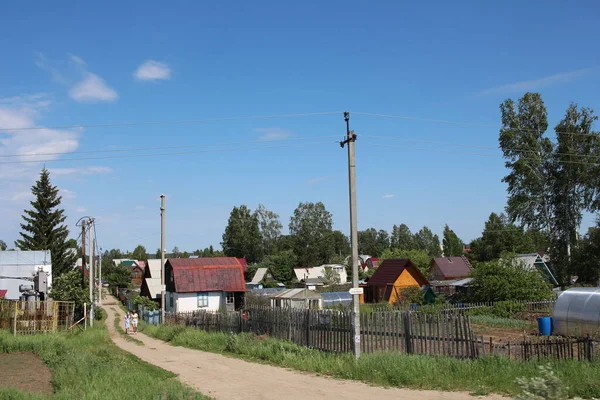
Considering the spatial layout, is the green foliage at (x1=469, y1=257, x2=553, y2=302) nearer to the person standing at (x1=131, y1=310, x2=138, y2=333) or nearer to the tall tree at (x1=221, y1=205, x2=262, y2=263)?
the person standing at (x1=131, y1=310, x2=138, y2=333)

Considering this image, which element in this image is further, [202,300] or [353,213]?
[202,300]

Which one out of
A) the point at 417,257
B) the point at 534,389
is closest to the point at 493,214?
the point at 417,257

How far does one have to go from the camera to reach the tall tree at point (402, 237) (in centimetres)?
14886

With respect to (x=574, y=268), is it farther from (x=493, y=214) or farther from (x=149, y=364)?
(x=493, y=214)

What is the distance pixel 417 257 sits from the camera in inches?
3376

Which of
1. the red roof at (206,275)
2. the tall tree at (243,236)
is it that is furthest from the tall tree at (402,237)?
the red roof at (206,275)

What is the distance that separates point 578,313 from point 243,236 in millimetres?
82780

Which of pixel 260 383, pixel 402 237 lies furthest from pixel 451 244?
pixel 260 383

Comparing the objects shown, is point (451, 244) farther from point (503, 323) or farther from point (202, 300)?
point (503, 323)

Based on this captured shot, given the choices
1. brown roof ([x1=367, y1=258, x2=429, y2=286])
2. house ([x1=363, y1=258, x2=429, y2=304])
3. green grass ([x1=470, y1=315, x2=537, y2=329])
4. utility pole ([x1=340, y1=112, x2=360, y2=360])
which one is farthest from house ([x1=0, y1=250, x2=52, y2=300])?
utility pole ([x1=340, y1=112, x2=360, y2=360])

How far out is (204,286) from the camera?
4638 cm

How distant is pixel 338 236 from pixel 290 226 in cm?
3925

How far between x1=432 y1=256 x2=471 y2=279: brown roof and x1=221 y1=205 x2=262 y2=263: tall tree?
35.2 metres

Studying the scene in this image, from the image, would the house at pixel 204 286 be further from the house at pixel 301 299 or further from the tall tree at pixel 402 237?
the tall tree at pixel 402 237
